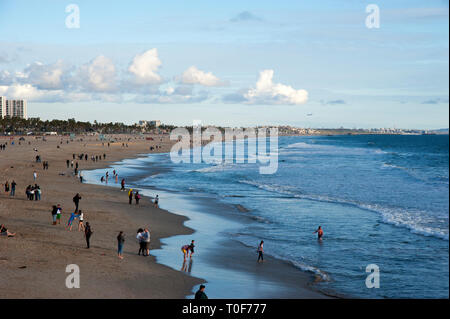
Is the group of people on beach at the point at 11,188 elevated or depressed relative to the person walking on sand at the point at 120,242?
elevated

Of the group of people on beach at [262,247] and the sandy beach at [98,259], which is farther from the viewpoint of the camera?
the group of people on beach at [262,247]

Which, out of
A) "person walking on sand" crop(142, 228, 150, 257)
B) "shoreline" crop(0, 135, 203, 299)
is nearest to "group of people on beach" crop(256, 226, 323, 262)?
"shoreline" crop(0, 135, 203, 299)

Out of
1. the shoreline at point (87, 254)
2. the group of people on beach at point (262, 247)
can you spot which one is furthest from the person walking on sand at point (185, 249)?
the group of people on beach at point (262, 247)

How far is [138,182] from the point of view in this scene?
162 ft

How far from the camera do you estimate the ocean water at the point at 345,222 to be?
18.8 m

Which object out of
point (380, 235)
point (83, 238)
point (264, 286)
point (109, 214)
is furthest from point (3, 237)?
point (380, 235)

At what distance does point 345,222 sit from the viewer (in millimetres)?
29766

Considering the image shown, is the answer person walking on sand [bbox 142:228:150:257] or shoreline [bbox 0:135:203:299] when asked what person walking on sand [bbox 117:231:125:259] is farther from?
person walking on sand [bbox 142:228:150:257]

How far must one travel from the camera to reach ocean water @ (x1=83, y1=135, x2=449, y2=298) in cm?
1883

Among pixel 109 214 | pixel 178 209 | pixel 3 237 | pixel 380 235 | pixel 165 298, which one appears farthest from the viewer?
pixel 178 209

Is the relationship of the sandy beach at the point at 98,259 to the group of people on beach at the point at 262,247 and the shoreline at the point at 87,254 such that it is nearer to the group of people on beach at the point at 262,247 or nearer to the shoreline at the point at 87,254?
the shoreline at the point at 87,254

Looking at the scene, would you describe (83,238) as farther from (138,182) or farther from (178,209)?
(138,182)
